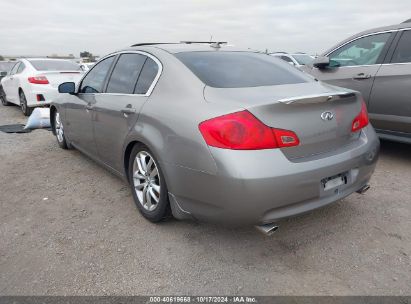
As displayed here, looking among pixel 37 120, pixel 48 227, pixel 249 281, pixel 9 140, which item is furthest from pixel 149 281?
pixel 37 120

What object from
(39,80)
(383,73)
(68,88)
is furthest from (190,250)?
(39,80)

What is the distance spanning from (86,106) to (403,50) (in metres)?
3.96

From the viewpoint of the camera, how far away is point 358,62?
16.8 ft

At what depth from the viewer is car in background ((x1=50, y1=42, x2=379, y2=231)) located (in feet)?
7.75

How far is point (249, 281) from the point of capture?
95.9 inches

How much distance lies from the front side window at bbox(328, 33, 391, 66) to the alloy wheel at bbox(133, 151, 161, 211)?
352 cm

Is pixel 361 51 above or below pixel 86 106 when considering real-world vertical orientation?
above

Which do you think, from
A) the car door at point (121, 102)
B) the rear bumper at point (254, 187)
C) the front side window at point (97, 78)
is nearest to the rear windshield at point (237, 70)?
the car door at point (121, 102)

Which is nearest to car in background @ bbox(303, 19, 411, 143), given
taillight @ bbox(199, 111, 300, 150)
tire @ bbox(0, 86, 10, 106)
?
taillight @ bbox(199, 111, 300, 150)

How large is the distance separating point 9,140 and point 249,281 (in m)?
5.60

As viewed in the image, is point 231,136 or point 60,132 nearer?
point 231,136

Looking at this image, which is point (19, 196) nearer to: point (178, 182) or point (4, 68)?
point (178, 182)

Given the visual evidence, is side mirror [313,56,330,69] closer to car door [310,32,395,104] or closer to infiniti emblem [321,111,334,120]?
car door [310,32,395,104]

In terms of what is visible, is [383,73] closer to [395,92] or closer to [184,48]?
[395,92]
